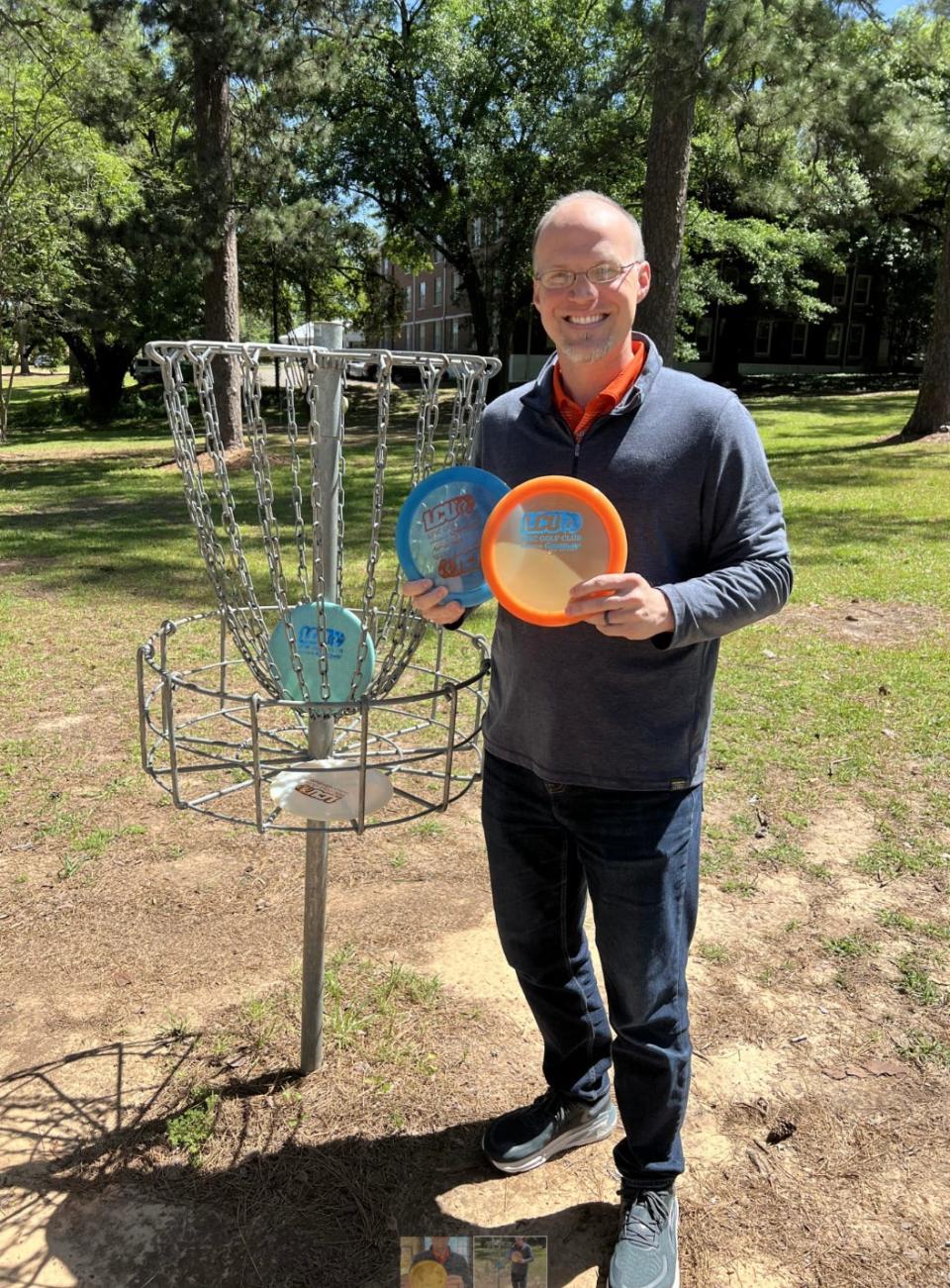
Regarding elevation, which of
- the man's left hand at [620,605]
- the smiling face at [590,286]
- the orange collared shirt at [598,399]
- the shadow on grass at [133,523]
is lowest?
the shadow on grass at [133,523]

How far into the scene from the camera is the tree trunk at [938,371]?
13.4m

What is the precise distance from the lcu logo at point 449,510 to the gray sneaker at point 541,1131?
4.91 feet

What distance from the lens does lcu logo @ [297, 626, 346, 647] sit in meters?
1.94

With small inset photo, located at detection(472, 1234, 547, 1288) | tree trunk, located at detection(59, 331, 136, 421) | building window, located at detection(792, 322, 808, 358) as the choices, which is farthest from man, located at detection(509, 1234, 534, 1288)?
building window, located at detection(792, 322, 808, 358)

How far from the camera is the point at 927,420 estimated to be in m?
14.5

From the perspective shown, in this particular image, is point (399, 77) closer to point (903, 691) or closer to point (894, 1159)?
point (903, 691)

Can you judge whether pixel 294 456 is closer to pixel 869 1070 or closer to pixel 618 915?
pixel 618 915

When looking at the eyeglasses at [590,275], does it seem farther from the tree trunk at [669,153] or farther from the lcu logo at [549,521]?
the tree trunk at [669,153]

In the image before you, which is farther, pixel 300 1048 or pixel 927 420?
pixel 927 420

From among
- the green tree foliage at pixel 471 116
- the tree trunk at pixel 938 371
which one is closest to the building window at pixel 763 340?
the green tree foliage at pixel 471 116

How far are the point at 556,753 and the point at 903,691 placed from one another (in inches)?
163

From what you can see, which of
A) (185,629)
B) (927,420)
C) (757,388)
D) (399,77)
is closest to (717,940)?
(185,629)

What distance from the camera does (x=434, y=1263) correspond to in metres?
1.87

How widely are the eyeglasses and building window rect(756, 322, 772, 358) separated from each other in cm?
4246
